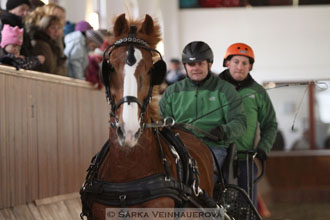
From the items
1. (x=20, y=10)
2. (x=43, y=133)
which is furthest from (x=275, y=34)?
(x=43, y=133)

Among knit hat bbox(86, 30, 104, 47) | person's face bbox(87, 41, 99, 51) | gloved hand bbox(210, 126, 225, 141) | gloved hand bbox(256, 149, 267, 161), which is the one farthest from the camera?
person's face bbox(87, 41, 99, 51)

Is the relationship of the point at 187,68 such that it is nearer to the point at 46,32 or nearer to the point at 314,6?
the point at 46,32

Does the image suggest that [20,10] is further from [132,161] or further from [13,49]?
[132,161]

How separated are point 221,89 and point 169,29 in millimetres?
17244

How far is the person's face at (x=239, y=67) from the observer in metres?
6.99

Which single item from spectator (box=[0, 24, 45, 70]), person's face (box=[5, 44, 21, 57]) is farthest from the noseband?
person's face (box=[5, 44, 21, 57])

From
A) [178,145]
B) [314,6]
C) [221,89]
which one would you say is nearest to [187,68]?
[221,89]

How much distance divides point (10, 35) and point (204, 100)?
2387 millimetres

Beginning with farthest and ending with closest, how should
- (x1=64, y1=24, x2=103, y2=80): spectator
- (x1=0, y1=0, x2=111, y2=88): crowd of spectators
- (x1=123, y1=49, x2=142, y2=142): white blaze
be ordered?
(x1=64, y1=24, x2=103, y2=80): spectator
(x1=0, y1=0, x2=111, y2=88): crowd of spectators
(x1=123, y1=49, x2=142, y2=142): white blaze

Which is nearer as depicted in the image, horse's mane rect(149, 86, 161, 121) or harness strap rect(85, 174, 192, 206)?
harness strap rect(85, 174, 192, 206)

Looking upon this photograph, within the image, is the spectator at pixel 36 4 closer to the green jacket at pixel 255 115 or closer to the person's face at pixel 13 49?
the person's face at pixel 13 49

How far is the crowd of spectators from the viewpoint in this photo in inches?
293

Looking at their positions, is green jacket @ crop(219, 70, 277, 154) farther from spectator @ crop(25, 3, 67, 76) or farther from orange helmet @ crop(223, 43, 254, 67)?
spectator @ crop(25, 3, 67, 76)

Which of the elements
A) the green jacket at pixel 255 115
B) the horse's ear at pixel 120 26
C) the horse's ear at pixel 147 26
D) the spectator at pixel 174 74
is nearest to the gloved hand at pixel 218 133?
the green jacket at pixel 255 115
